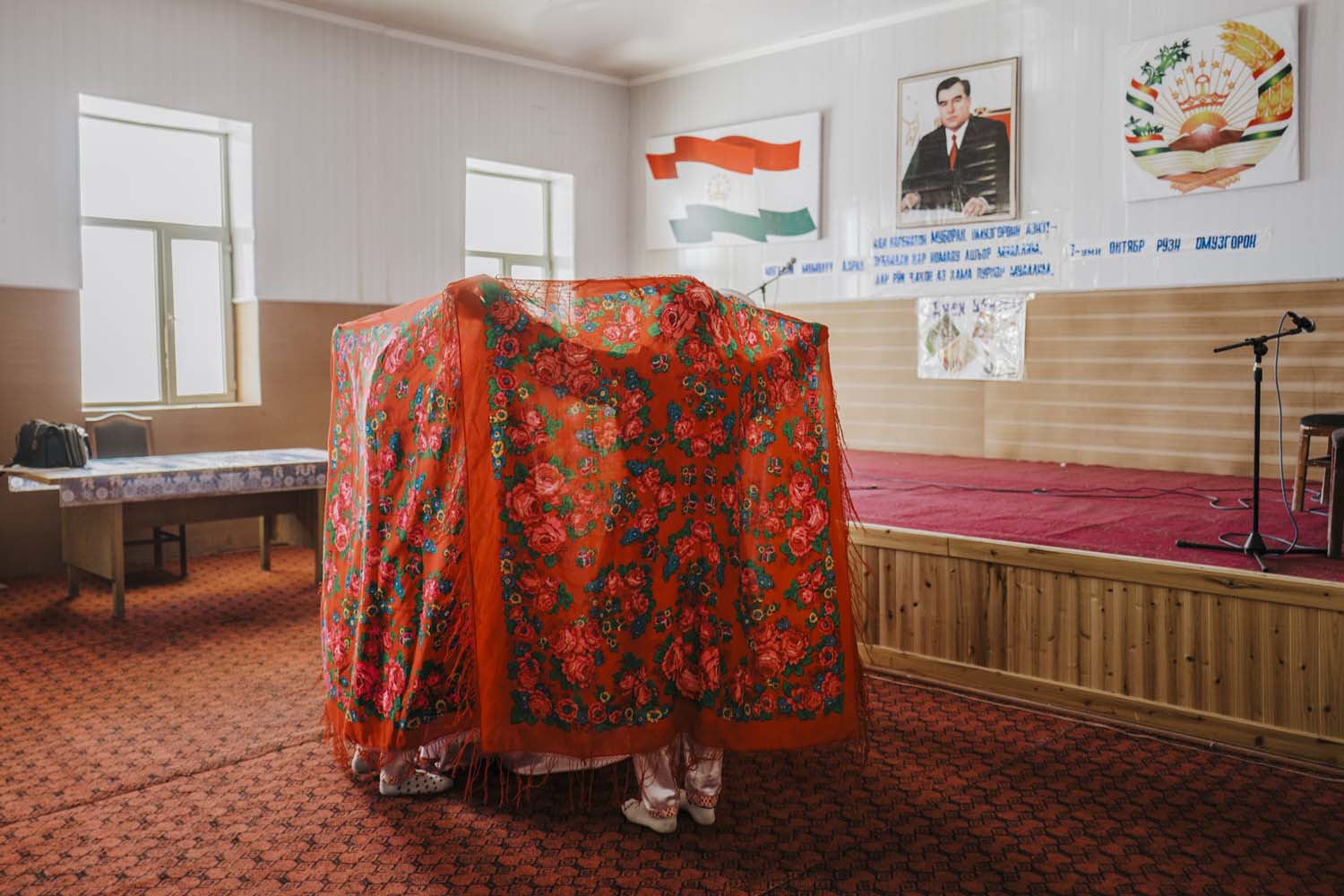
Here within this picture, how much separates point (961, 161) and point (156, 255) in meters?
4.78

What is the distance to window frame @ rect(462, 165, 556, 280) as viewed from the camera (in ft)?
25.6

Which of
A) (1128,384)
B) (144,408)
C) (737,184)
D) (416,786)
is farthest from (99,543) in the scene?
(1128,384)

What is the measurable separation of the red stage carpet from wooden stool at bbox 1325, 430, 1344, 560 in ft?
0.19

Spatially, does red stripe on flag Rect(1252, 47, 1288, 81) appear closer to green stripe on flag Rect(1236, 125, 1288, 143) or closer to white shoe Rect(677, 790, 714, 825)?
green stripe on flag Rect(1236, 125, 1288, 143)

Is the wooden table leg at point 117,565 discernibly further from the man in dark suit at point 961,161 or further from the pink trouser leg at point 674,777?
the man in dark suit at point 961,161

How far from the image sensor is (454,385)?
8.16 ft

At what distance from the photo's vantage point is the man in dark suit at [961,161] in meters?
6.27

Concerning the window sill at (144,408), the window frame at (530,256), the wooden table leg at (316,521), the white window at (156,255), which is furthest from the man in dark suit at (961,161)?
the window sill at (144,408)

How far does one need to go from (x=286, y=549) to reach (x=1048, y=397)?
4653 millimetres

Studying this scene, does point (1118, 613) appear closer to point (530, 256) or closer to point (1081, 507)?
point (1081, 507)

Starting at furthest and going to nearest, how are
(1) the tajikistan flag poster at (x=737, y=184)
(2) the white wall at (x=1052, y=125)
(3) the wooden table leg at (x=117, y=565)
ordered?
(1) the tajikistan flag poster at (x=737, y=184) → (2) the white wall at (x=1052, y=125) → (3) the wooden table leg at (x=117, y=565)

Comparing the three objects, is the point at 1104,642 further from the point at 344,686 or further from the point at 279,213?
the point at 279,213

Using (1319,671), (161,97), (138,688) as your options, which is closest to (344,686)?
(138,688)

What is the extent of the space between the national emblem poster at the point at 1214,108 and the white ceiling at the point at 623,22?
1.30 m
